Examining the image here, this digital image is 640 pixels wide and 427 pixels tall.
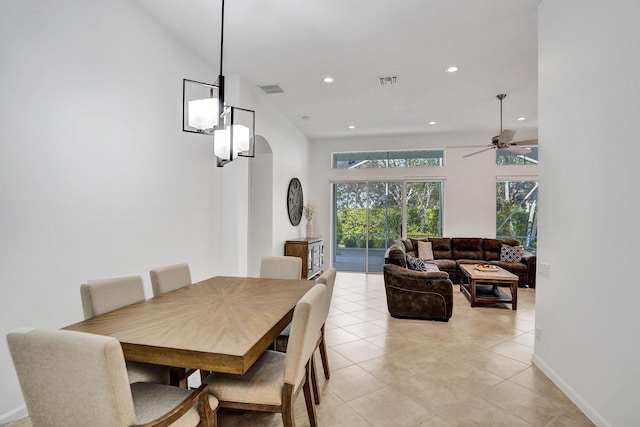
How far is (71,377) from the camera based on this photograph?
115 cm

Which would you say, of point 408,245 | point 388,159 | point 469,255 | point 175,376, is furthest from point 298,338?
point 388,159

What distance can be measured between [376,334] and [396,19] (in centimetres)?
331

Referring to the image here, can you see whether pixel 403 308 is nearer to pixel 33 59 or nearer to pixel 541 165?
pixel 541 165

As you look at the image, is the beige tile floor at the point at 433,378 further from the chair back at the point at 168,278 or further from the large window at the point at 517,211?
the large window at the point at 517,211

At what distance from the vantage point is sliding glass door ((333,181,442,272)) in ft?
24.4

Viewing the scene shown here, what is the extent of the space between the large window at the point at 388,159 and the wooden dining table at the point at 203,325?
5.71m

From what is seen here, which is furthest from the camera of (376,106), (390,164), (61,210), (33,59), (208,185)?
(390,164)

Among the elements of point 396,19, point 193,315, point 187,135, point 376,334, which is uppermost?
point 396,19

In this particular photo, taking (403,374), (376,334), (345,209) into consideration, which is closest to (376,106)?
(345,209)

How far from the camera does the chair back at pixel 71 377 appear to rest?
113cm

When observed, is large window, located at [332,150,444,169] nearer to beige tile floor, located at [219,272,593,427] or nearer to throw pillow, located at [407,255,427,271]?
throw pillow, located at [407,255,427,271]

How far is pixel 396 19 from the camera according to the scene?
3020 millimetres

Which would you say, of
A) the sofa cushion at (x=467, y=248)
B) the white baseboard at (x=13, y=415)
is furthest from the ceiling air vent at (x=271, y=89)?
the sofa cushion at (x=467, y=248)

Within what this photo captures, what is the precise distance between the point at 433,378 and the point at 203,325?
2029mm
